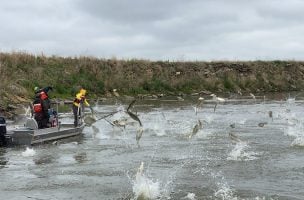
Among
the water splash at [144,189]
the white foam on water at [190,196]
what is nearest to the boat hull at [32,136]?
the water splash at [144,189]

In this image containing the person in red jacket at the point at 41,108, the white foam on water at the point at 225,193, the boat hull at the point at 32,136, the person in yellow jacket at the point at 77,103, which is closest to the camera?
the white foam on water at the point at 225,193

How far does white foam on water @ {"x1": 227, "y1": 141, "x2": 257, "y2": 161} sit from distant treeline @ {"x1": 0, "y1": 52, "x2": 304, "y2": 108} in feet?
68.2

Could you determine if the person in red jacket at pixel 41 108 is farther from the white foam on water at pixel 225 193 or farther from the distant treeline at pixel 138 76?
the distant treeline at pixel 138 76

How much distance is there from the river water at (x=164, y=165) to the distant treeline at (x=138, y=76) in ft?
53.5

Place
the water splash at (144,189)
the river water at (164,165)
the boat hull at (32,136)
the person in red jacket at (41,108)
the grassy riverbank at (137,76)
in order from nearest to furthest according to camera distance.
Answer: the water splash at (144,189), the river water at (164,165), the boat hull at (32,136), the person in red jacket at (41,108), the grassy riverbank at (137,76)

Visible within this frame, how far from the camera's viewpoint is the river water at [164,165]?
38.3 feet

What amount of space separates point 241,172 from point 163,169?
205 cm

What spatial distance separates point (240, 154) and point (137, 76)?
34926 millimetres

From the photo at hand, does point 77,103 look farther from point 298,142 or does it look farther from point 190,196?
point 190,196

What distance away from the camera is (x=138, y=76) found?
5044cm

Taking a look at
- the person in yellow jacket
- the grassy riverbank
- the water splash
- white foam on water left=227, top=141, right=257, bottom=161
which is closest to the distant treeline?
the grassy riverbank

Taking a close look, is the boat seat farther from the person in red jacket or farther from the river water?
the person in red jacket

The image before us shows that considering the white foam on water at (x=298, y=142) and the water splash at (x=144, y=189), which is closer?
the water splash at (x=144, y=189)

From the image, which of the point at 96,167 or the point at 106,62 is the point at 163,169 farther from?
the point at 106,62
